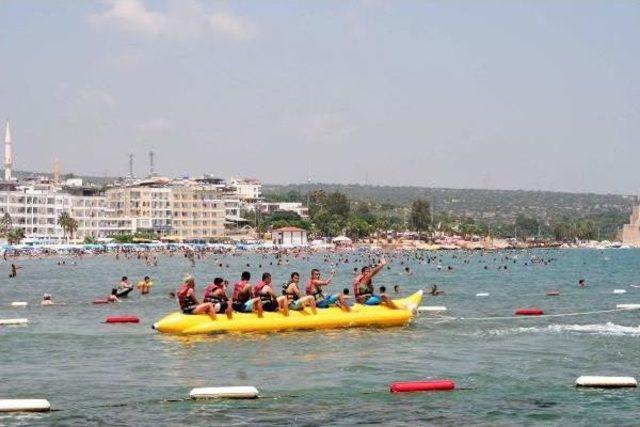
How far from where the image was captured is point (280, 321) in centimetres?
3194

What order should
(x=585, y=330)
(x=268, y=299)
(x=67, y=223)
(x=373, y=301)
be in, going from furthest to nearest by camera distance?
(x=67, y=223), (x=585, y=330), (x=373, y=301), (x=268, y=299)

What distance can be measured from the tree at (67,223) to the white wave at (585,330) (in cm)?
15829

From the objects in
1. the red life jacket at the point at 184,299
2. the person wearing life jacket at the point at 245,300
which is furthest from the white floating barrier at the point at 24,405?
the person wearing life jacket at the point at 245,300

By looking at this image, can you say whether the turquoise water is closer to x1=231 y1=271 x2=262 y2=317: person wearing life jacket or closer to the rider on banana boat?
the rider on banana boat

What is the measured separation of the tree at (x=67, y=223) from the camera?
18538 centimetres

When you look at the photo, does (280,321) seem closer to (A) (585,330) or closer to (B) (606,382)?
(A) (585,330)

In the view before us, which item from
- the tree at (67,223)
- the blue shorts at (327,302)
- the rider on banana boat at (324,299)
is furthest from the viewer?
the tree at (67,223)

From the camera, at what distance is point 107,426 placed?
1931 centimetres

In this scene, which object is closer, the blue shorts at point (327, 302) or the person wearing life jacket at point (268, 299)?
the person wearing life jacket at point (268, 299)

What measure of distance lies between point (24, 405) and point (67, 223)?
169 meters

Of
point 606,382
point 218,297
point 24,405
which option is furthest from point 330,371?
point 218,297

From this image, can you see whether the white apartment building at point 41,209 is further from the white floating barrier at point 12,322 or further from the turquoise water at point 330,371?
the white floating barrier at point 12,322

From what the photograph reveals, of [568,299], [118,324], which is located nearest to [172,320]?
[118,324]

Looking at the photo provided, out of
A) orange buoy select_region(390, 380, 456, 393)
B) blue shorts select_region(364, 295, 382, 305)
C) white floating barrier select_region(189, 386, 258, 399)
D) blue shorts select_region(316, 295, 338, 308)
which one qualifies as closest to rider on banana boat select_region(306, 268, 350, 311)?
blue shorts select_region(316, 295, 338, 308)
